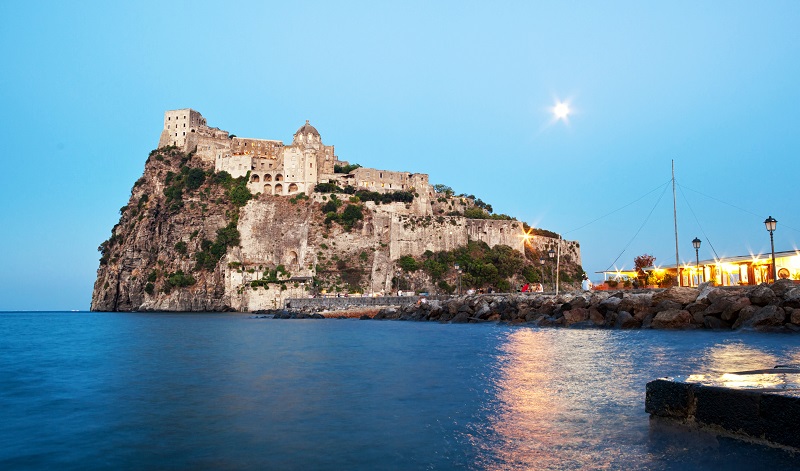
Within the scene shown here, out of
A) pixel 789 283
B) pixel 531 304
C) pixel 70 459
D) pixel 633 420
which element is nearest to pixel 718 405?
pixel 633 420

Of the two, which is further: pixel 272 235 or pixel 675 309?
pixel 272 235

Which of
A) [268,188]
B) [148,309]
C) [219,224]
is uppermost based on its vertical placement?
[268,188]

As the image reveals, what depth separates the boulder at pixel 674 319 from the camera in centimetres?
1959

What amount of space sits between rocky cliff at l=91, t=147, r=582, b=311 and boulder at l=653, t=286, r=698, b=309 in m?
35.8

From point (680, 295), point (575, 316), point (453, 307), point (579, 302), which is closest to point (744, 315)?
point (680, 295)

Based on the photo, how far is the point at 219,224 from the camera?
210 feet

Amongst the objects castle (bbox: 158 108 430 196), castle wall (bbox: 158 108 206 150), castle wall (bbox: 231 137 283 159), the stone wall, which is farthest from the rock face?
castle wall (bbox: 158 108 206 150)

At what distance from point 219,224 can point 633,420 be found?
6255cm

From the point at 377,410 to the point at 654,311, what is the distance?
17086mm

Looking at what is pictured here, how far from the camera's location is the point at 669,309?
20.4m

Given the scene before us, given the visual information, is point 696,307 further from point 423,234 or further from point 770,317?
point 423,234

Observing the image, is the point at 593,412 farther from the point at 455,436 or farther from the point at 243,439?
the point at 243,439

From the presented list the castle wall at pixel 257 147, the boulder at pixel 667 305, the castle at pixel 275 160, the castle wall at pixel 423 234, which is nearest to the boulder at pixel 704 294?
the boulder at pixel 667 305

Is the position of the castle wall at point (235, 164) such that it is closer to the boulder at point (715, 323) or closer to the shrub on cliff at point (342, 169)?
the shrub on cliff at point (342, 169)
